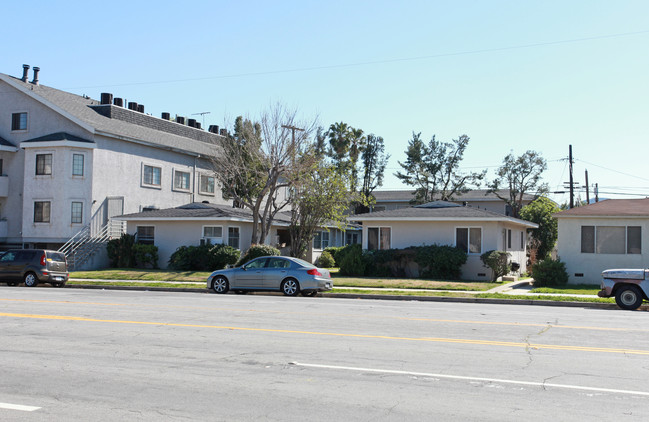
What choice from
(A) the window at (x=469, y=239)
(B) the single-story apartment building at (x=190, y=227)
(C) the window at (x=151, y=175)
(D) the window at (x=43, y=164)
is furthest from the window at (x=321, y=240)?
(D) the window at (x=43, y=164)

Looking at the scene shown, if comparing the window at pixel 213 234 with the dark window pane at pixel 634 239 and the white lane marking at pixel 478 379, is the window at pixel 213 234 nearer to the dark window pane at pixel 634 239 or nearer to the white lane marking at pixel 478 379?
the dark window pane at pixel 634 239

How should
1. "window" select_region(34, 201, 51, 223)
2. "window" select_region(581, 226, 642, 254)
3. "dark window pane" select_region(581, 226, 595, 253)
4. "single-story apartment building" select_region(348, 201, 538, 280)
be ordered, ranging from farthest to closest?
"window" select_region(34, 201, 51, 223) → "single-story apartment building" select_region(348, 201, 538, 280) → "dark window pane" select_region(581, 226, 595, 253) → "window" select_region(581, 226, 642, 254)

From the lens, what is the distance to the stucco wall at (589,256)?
88.3 ft

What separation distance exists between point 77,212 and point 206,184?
10697 mm

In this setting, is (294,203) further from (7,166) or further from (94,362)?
(94,362)

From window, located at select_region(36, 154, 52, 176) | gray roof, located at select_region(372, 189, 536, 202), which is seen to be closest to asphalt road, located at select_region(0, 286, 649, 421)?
window, located at select_region(36, 154, 52, 176)

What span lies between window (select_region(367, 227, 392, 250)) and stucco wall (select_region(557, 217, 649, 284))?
8.29 m

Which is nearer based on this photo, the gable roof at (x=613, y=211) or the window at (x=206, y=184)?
the gable roof at (x=613, y=211)

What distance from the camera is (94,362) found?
9.20 m

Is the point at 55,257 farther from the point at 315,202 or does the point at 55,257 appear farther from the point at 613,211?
the point at 613,211

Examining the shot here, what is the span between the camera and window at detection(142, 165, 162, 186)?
4147 cm

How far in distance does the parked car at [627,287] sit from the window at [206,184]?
32.0 meters

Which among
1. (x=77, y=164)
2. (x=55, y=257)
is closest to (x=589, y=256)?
(x=55, y=257)

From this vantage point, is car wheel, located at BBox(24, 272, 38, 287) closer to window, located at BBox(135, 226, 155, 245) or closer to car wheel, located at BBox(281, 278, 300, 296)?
car wheel, located at BBox(281, 278, 300, 296)
